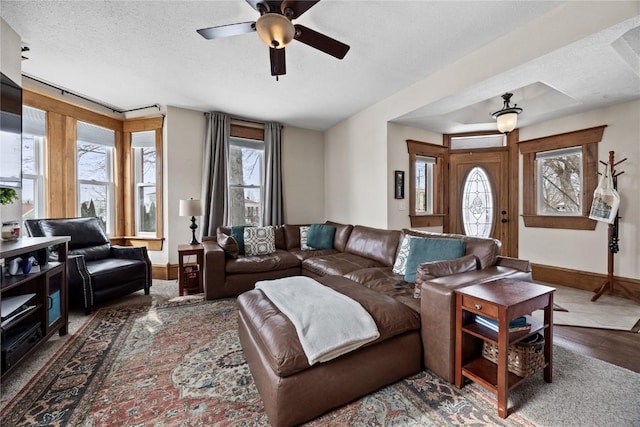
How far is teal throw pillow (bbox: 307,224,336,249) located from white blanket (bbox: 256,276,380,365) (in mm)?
2212

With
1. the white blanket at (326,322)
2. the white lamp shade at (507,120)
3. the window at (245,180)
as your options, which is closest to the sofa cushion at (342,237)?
the window at (245,180)

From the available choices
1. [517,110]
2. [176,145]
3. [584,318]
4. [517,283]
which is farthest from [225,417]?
[517,110]

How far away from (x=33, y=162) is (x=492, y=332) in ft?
16.9

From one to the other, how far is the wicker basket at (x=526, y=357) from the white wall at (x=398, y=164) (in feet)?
7.83

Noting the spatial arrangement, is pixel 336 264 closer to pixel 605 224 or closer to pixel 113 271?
pixel 113 271

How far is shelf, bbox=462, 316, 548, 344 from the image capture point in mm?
1481

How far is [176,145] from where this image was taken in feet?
13.5

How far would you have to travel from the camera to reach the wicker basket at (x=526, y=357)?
1545mm

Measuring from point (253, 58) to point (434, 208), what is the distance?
3630mm

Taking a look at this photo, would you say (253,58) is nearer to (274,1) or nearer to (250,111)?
(274,1)

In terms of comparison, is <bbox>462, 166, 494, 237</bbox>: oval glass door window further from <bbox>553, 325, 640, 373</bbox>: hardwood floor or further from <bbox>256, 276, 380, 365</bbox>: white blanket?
<bbox>256, 276, 380, 365</bbox>: white blanket

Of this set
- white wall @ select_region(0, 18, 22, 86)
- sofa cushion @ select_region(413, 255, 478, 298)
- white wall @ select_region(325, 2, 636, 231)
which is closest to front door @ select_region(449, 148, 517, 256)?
white wall @ select_region(325, 2, 636, 231)

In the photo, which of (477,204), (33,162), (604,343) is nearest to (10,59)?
(33,162)

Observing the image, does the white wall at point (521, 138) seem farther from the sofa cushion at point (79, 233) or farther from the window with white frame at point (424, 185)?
the sofa cushion at point (79, 233)
